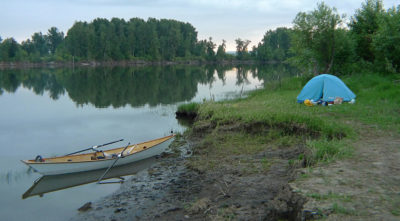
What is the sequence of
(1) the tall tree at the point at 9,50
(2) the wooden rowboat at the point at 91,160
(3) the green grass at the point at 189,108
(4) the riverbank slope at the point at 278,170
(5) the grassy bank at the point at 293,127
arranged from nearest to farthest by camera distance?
1. (4) the riverbank slope at the point at 278,170
2. (5) the grassy bank at the point at 293,127
3. (2) the wooden rowboat at the point at 91,160
4. (3) the green grass at the point at 189,108
5. (1) the tall tree at the point at 9,50

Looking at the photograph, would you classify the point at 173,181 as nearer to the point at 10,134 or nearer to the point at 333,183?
the point at 333,183

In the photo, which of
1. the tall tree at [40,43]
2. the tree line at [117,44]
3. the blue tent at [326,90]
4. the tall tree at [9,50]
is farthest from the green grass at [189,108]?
the tall tree at [40,43]

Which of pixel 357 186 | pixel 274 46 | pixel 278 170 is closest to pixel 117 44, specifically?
pixel 274 46

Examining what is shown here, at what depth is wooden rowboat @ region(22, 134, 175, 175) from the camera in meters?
10.9

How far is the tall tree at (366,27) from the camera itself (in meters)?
25.1

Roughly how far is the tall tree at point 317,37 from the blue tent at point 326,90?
8.69 meters

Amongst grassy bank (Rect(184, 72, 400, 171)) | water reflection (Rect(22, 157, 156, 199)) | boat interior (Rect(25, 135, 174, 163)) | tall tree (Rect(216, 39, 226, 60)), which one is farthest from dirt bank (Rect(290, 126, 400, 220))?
tall tree (Rect(216, 39, 226, 60))

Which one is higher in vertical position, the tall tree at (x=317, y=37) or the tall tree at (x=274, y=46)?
the tall tree at (x=274, y=46)

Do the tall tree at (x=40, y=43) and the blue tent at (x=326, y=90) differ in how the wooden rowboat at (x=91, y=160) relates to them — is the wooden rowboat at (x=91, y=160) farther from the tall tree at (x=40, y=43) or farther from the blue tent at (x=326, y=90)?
the tall tree at (x=40, y=43)

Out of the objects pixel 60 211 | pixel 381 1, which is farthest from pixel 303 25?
pixel 60 211

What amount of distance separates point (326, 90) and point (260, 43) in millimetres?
126782

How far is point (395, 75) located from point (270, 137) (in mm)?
12434

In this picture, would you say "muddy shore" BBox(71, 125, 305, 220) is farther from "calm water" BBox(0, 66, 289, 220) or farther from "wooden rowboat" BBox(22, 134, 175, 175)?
"wooden rowboat" BBox(22, 134, 175, 175)

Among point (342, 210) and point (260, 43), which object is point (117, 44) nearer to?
point (260, 43)
